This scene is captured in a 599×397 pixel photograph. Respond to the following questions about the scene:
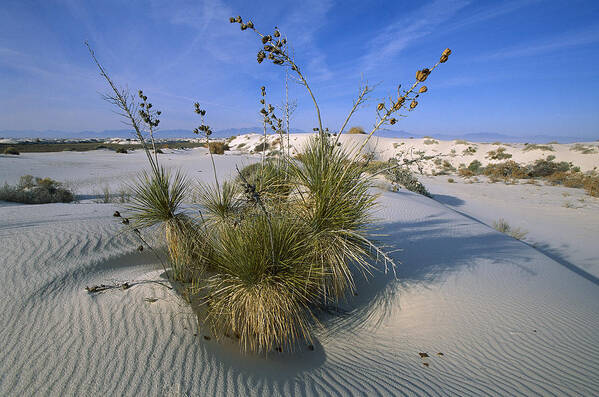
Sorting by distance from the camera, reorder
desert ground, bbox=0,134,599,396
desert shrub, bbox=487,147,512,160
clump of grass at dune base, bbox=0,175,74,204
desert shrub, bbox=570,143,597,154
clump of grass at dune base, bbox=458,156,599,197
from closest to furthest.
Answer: desert ground, bbox=0,134,599,396
clump of grass at dune base, bbox=0,175,74,204
clump of grass at dune base, bbox=458,156,599,197
desert shrub, bbox=570,143,597,154
desert shrub, bbox=487,147,512,160

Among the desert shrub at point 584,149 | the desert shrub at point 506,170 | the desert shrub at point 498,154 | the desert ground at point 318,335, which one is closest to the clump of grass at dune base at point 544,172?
the desert shrub at point 506,170

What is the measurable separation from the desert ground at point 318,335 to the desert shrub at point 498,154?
2075 centimetres

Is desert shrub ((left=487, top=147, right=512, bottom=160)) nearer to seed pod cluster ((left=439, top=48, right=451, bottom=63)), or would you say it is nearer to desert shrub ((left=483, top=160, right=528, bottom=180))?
desert shrub ((left=483, top=160, right=528, bottom=180))

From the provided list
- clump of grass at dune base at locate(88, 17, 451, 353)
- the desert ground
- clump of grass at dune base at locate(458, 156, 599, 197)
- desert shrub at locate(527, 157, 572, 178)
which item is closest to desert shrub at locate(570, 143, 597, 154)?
clump of grass at dune base at locate(458, 156, 599, 197)

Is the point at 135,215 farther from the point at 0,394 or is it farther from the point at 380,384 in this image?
the point at 380,384

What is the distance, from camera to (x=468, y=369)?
2141 mm

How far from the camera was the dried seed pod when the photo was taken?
5.93ft

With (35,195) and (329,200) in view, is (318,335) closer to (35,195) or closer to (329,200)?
(329,200)

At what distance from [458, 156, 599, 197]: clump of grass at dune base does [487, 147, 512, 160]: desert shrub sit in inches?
62.1

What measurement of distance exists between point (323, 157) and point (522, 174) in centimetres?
2058

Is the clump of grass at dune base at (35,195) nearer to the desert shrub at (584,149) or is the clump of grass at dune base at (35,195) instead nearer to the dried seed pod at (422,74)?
the dried seed pod at (422,74)

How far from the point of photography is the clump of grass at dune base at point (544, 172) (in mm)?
14023

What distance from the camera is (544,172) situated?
16.9 metres

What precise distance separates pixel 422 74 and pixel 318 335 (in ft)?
8.92
